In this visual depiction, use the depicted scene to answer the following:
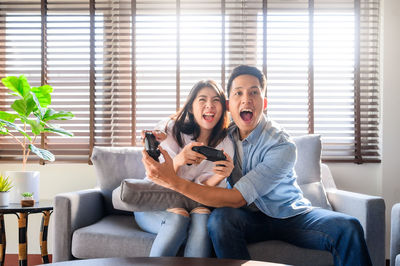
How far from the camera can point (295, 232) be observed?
1.74m

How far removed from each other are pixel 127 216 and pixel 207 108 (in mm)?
856

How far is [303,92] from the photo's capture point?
289 cm

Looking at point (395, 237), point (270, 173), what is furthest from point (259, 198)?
point (395, 237)

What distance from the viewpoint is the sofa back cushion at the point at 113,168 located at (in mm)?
2387

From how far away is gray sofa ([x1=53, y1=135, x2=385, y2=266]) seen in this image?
1792 millimetres

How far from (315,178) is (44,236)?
1.62 metres

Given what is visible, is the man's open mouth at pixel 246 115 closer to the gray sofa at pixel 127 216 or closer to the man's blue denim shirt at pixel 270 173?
the man's blue denim shirt at pixel 270 173

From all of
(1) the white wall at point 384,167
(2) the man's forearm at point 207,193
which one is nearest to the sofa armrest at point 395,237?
(2) the man's forearm at point 207,193

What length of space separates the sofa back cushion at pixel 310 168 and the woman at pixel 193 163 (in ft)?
1.95

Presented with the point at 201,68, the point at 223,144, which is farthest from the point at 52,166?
the point at 223,144

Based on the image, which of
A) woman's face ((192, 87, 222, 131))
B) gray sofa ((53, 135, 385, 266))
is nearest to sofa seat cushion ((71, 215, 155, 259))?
gray sofa ((53, 135, 385, 266))

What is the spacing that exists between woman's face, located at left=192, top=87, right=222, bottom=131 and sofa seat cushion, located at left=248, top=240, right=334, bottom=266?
1.98 ft

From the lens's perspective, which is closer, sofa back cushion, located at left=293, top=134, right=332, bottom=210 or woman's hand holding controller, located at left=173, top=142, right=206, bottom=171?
woman's hand holding controller, located at left=173, top=142, right=206, bottom=171

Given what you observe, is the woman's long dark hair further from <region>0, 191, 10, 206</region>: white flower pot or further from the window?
<region>0, 191, 10, 206</region>: white flower pot
